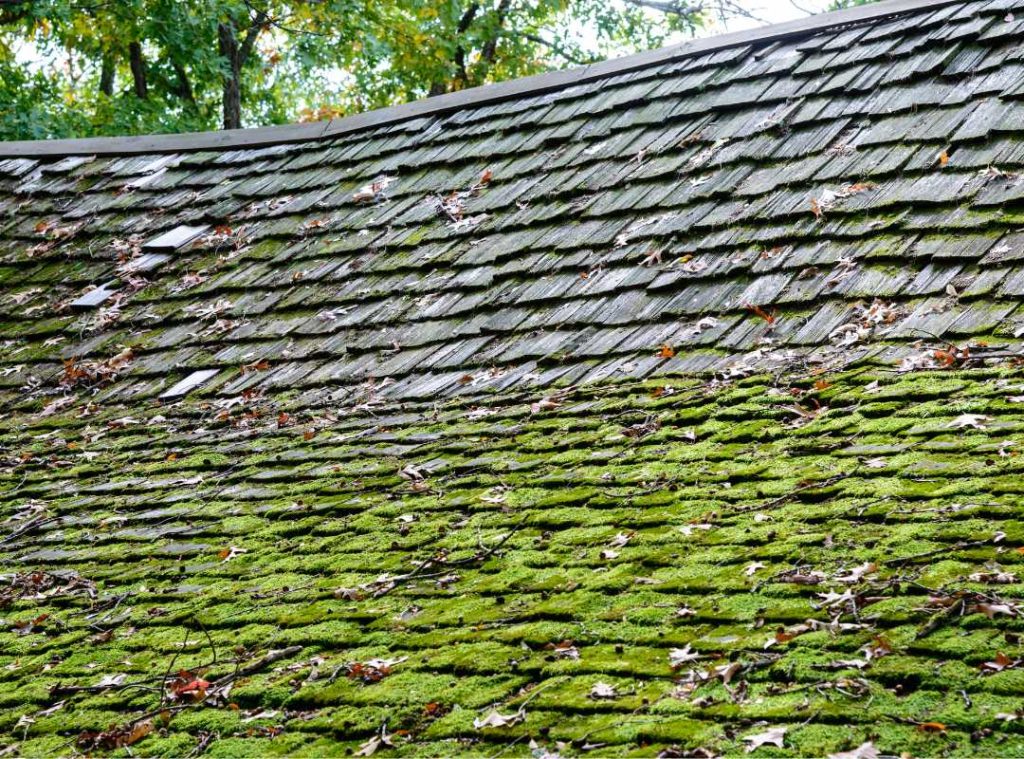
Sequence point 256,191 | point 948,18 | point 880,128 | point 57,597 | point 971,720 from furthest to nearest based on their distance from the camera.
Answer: point 256,191
point 948,18
point 880,128
point 57,597
point 971,720

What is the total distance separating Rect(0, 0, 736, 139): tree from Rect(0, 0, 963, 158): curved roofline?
20.2ft

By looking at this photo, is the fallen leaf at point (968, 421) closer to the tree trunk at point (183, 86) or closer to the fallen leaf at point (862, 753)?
the fallen leaf at point (862, 753)

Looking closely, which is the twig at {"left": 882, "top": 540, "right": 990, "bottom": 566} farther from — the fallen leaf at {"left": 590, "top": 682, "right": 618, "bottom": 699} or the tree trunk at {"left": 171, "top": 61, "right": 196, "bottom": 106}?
the tree trunk at {"left": 171, "top": 61, "right": 196, "bottom": 106}

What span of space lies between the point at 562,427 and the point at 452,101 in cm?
441

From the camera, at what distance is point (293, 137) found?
32.2 feet

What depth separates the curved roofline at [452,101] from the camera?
7371 millimetres

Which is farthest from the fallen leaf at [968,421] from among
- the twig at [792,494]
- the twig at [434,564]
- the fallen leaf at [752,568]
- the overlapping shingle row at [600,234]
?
the twig at [434,564]

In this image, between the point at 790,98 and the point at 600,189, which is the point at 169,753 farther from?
the point at 790,98

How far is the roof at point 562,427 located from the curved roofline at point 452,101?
82 millimetres

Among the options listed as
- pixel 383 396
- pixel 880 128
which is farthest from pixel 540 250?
pixel 880 128

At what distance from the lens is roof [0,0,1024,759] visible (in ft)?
10.7

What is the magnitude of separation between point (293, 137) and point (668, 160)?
391 cm

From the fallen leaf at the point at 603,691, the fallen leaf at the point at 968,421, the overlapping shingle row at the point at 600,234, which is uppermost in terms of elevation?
the overlapping shingle row at the point at 600,234

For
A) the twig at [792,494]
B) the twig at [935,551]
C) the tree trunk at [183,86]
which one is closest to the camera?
the twig at [935,551]
